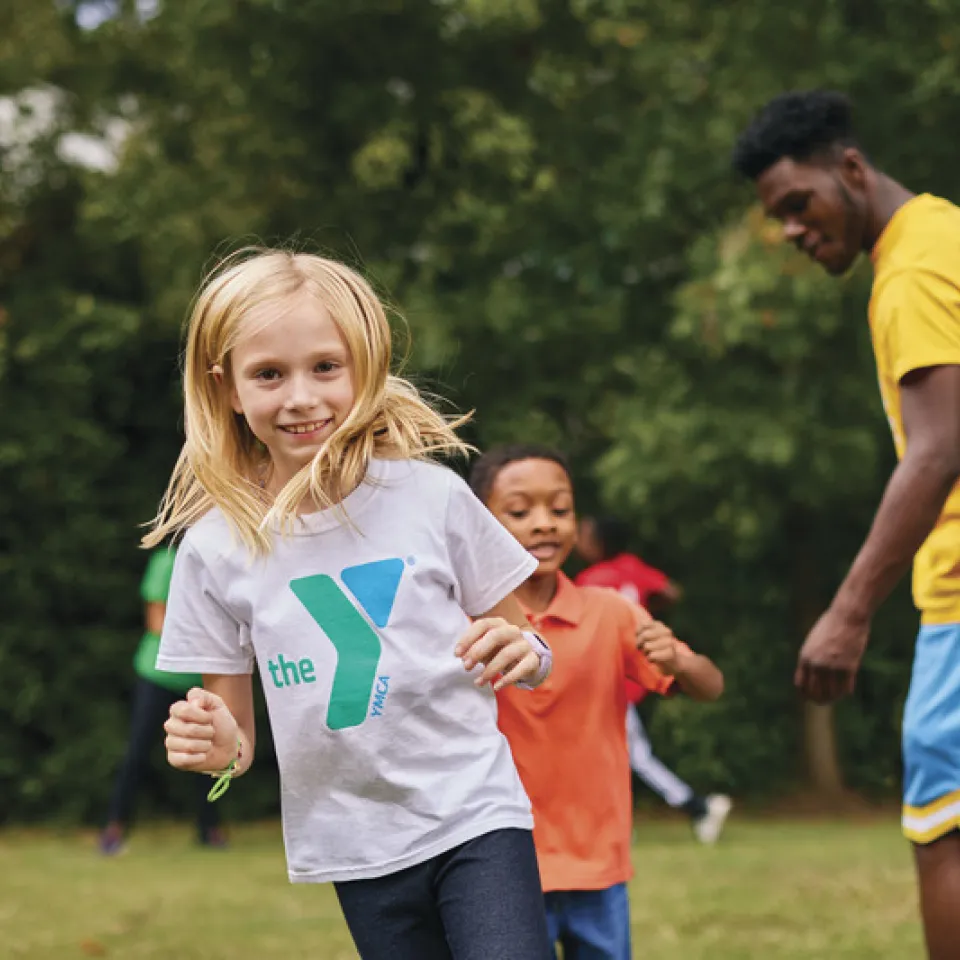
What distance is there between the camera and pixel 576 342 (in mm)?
12617

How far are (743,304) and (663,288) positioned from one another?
1903 mm

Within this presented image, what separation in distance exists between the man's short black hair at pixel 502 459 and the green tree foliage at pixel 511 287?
727cm

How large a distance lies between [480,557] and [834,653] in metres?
0.89

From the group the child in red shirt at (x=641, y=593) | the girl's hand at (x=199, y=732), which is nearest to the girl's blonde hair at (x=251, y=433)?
the girl's hand at (x=199, y=732)

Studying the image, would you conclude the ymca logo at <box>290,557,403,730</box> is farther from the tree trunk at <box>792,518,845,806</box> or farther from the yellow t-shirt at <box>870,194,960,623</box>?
the tree trunk at <box>792,518,845,806</box>

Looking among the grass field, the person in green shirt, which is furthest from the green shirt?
the grass field

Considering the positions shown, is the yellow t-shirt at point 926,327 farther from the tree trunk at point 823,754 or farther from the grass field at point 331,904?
the tree trunk at point 823,754

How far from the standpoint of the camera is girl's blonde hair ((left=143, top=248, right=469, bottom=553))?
9.46 ft

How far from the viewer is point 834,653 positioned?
11.0 feet

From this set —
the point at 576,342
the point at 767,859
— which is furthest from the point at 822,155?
the point at 576,342

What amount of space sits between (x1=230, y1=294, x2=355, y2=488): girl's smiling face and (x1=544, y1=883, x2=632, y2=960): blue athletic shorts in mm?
1349

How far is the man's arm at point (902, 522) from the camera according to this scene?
3.31m

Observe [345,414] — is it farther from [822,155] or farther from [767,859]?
[767,859]

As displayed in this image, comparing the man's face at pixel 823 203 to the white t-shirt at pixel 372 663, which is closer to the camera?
the white t-shirt at pixel 372 663
